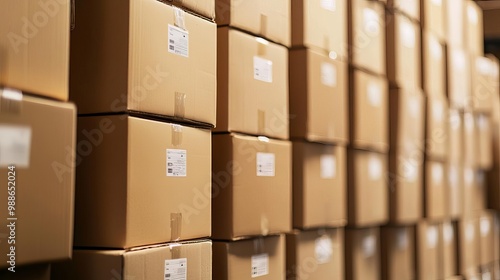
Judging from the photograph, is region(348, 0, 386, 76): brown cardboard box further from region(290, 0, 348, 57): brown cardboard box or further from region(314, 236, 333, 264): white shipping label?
region(314, 236, 333, 264): white shipping label

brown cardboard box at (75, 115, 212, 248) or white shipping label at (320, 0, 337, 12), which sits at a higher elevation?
white shipping label at (320, 0, 337, 12)

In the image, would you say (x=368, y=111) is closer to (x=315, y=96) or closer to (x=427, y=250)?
(x=315, y=96)

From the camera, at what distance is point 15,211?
147 centimetres

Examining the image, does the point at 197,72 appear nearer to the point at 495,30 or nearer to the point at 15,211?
the point at 15,211

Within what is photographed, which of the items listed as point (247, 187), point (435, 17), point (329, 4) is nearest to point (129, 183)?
point (247, 187)

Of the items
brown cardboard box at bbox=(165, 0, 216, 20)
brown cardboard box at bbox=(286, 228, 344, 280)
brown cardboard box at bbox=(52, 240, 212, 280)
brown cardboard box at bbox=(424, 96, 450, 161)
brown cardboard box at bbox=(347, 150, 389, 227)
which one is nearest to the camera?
brown cardboard box at bbox=(52, 240, 212, 280)

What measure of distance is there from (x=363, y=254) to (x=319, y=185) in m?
0.53

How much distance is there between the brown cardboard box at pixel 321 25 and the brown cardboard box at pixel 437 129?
2.95 feet

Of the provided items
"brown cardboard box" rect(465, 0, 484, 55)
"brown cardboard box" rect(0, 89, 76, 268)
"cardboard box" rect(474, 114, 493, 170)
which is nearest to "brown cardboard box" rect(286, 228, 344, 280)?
"brown cardboard box" rect(0, 89, 76, 268)

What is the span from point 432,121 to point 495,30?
1830 mm

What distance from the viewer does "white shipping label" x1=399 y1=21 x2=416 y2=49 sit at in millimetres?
3414

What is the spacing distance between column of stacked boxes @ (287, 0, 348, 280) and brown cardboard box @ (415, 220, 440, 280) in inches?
30.6

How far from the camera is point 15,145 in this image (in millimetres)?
1471

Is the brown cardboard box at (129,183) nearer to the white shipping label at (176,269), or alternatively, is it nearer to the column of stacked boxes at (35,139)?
the white shipping label at (176,269)
